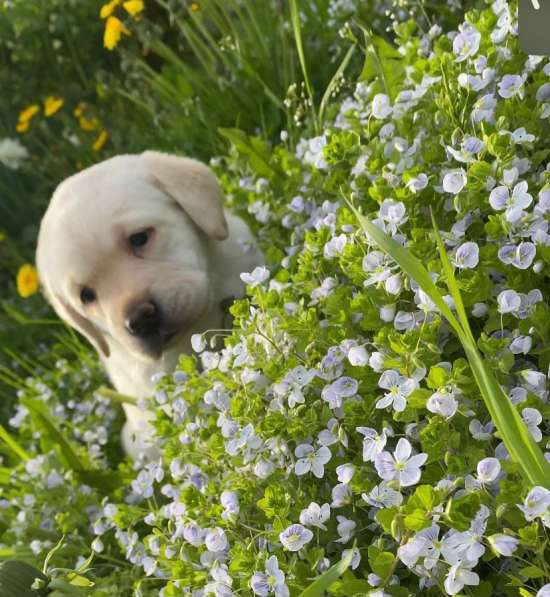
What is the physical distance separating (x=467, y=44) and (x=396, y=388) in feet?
2.50

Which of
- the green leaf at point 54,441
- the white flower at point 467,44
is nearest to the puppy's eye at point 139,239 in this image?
the green leaf at point 54,441

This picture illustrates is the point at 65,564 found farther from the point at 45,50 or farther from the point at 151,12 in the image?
the point at 45,50

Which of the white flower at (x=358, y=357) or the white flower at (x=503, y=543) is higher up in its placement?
the white flower at (x=358, y=357)

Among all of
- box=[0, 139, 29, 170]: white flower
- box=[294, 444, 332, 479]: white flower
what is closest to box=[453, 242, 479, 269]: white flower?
box=[294, 444, 332, 479]: white flower

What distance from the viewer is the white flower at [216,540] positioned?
3.99 ft

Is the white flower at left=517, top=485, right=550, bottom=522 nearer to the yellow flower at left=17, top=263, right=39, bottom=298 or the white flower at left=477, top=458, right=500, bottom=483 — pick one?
the white flower at left=477, top=458, right=500, bottom=483

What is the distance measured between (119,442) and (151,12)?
2042mm

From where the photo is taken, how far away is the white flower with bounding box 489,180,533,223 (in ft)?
3.72

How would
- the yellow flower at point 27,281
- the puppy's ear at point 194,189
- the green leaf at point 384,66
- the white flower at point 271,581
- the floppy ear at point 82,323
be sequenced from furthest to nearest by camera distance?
the yellow flower at point 27,281
the floppy ear at point 82,323
the puppy's ear at point 194,189
the green leaf at point 384,66
the white flower at point 271,581

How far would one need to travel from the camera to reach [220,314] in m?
2.16

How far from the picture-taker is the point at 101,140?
342 cm

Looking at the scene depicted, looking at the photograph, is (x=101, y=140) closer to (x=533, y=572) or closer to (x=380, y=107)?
(x=380, y=107)

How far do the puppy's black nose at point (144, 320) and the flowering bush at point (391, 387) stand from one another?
256mm

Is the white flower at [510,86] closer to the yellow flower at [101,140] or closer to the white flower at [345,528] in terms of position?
the white flower at [345,528]
